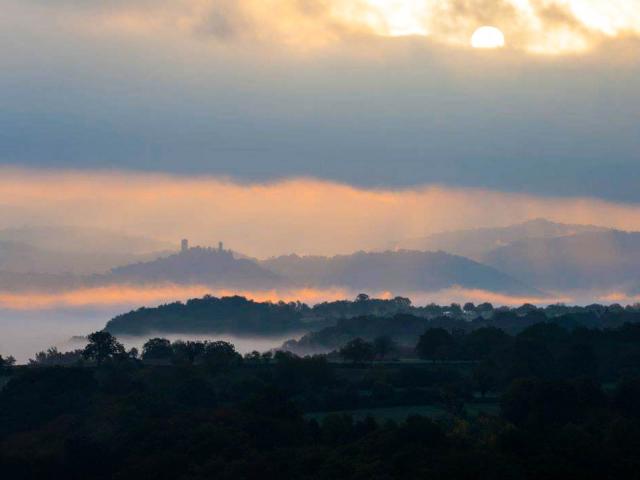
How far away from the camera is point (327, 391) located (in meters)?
200

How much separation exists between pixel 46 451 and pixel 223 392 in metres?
52.5

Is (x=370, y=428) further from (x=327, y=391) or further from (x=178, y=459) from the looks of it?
(x=327, y=391)

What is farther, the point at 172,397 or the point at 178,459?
the point at 172,397

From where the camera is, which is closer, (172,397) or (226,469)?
(226,469)

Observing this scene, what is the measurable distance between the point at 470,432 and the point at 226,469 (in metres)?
34.2

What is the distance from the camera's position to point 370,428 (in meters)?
157

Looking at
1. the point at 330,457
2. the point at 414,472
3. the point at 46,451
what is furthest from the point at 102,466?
the point at 414,472

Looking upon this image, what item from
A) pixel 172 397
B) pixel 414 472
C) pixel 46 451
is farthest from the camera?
pixel 172 397

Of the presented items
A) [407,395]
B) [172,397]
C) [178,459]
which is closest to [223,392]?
[172,397]

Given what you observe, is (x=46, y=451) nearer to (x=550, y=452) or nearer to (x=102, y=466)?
(x=102, y=466)

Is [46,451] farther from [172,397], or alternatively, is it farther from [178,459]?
[172,397]

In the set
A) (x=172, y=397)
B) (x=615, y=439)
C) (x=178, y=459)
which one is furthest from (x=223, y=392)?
(x=615, y=439)

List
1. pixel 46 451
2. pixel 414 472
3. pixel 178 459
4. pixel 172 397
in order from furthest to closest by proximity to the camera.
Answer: pixel 172 397 → pixel 46 451 → pixel 178 459 → pixel 414 472

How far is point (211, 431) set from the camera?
150 meters
